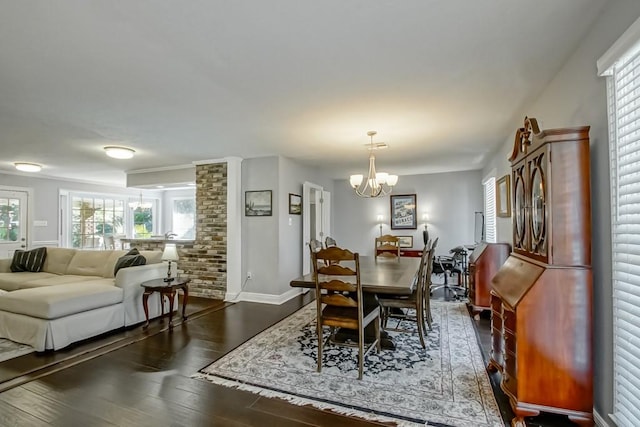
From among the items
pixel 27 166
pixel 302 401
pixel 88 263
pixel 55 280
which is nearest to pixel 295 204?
pixel 88 263

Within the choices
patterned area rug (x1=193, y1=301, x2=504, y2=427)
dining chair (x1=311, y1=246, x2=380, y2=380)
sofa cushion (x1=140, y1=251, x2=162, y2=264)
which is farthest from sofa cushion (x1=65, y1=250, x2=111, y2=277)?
dining chair (x1=311, y1=246, x2=380, y2=380)

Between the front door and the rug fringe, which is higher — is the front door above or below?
above

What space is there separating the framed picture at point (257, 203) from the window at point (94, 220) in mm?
5174

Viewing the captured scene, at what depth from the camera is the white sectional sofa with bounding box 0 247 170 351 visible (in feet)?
10.2

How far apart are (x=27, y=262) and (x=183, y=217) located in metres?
4.74

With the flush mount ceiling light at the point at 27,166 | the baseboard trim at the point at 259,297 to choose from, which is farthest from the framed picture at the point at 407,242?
→ the flush mount ceiling light at the point at 27,166

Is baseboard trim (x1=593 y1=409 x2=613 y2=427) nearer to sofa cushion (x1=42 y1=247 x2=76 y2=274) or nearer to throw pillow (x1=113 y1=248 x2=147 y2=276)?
throw pillow (x1=113 y1=248 x2=147 y2=276)

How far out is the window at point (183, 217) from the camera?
943 cm

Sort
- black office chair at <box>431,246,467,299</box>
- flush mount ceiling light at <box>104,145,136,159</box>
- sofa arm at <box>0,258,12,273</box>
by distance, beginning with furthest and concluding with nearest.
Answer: black office chair at <box>431,246,467,299</box>, sofa arm at <box>0,258,12,273</box>, flush mount ceiling light at <box>104,145,136,159</box>

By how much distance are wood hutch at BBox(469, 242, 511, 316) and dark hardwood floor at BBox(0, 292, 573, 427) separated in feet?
2.28

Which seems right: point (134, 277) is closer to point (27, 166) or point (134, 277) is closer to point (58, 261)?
point (58, 261)

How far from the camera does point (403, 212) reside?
24.3ft

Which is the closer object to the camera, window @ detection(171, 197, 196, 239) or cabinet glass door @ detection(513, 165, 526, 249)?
cabinet glass door @ detection(513, 165, 526, 249)

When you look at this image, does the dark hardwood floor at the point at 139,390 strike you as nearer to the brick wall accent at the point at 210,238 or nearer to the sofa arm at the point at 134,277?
the sofa arm at the point at 134,277
